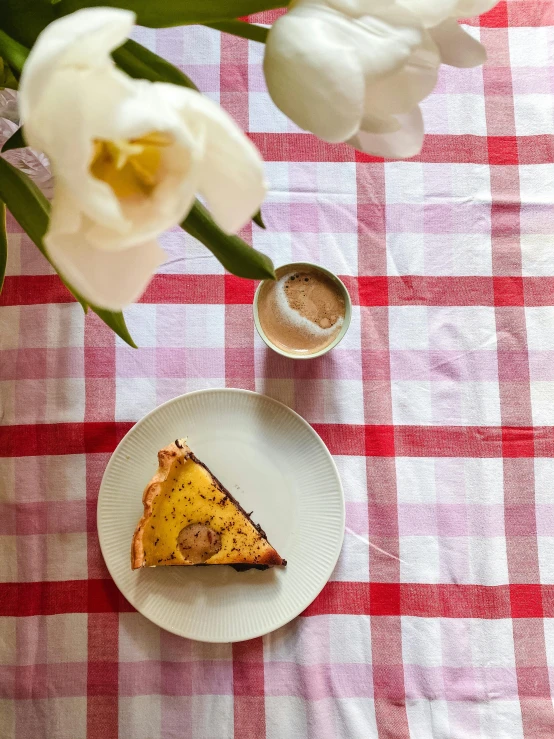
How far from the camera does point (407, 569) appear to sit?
1.07 m

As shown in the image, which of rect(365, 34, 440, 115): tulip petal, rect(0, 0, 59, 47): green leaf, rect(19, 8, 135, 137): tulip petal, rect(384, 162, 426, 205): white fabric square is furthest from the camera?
rect(384, 162, 426, 205): white fabric square

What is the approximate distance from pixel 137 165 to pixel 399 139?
7.0 inches

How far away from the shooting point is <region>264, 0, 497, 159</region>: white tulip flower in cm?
38

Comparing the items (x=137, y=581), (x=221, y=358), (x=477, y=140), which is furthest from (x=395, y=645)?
(x=477, y=140)

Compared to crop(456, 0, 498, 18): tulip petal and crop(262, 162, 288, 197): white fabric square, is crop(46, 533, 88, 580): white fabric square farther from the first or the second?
crop(456, 0, 498, 18): tulip petal

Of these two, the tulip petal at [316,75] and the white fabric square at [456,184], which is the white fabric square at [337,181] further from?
the tulip petal at [316,75]

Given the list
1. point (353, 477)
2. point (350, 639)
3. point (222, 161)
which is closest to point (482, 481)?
point (353, 477)

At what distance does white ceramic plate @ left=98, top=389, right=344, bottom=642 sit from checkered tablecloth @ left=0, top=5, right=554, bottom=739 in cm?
5

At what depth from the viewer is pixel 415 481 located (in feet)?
3.52

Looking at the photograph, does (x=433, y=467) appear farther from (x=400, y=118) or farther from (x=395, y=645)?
(x=400, y=118)

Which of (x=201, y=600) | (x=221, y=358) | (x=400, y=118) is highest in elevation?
(x=400, y=118)

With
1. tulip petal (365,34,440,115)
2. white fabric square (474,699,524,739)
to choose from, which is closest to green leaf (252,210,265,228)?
tulip petal (365,34,440,115)

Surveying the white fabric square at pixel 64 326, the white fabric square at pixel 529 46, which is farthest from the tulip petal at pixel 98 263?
the white fabric square at pixel 529 46

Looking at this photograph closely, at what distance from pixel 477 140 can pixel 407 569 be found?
26.7 inches
